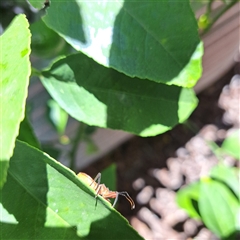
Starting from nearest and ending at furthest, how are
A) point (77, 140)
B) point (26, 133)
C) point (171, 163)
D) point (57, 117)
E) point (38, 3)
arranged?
point (38, 3) < point (26, 133) < point (77, 140) < point (57, 117) < point (171, 163)

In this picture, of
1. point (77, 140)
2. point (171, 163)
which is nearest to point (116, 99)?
point (77, 140)

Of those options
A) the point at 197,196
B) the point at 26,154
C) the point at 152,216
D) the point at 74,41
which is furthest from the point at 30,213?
the point at 152,216

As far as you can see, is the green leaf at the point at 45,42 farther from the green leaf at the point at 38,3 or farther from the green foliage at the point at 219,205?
the green foliage at the point at 219,205

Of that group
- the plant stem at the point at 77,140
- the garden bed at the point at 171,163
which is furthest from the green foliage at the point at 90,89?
the garden bed at the point at 171,163

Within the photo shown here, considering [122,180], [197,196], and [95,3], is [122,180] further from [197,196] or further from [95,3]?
[95,3]

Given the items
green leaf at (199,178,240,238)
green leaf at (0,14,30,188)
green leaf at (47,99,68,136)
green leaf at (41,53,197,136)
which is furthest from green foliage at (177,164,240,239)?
green leaf at (0,14,30,188)

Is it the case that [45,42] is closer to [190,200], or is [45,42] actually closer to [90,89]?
[90,89]
